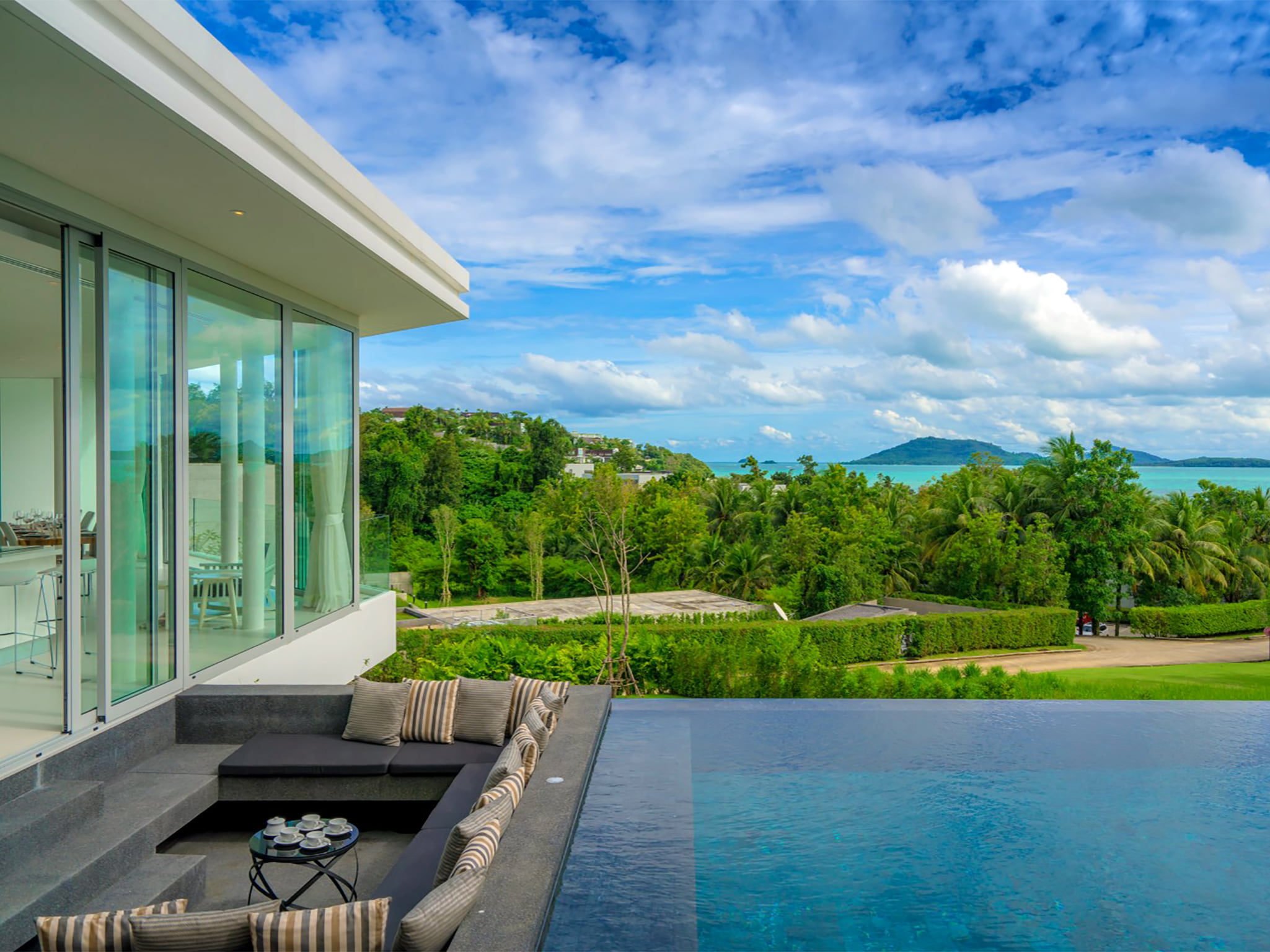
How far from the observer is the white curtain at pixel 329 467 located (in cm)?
893

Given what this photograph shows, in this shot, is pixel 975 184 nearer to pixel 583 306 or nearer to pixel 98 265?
pixel 583 306

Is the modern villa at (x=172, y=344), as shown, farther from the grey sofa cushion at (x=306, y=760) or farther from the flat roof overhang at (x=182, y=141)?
the grey sofa cushion at (x=306, y=760)

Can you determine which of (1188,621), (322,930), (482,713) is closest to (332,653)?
(482,713)

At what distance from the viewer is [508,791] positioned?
4.63 meters

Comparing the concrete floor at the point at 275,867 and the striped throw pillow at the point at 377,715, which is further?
the striped throw pillow at the point at 377,715

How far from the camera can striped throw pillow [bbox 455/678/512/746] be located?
643cm

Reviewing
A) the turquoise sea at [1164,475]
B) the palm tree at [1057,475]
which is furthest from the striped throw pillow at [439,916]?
the turquoise sea at [1164,475]

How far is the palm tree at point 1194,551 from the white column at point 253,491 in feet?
103

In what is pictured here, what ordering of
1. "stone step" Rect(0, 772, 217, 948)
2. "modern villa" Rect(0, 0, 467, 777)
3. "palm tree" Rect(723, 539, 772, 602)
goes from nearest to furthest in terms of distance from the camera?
"stone step" Rect(0, 772, 217, 948) < "modern villa" Rect(0, 0, 467, 777) < "palm tree" Rect(723, 539, 772, 602)

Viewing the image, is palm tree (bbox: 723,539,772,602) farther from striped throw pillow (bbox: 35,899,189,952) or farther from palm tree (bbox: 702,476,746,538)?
striped throw pillow (bbox: 35,899,189,952)

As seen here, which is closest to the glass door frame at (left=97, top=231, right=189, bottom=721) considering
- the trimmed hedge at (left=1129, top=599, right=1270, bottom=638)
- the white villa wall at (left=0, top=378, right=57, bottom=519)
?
the white villa wall at (left=0, top=378, right=57, bottom=519)

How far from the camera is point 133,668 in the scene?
602cm

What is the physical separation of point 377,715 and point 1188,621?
28791 millimetres

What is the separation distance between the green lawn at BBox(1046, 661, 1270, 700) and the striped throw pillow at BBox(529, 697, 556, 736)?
9.47m
